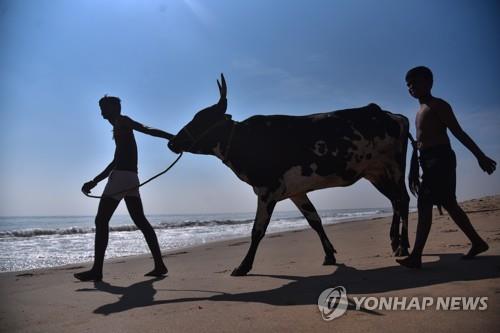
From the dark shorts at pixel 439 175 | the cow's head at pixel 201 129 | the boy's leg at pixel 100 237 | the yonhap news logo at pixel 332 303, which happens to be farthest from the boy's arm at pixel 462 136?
the boy's leg at pixel 100 237

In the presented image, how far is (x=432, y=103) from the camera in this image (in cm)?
437

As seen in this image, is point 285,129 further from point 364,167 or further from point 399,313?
point 399,313

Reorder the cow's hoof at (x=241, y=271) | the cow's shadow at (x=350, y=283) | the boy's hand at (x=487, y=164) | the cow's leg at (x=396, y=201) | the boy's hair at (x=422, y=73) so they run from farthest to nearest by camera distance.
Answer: the cow's leg at (x=396, y=201)
the cow's hoof at (x=241, y=271)
the boy's hair at (x=422, y=73)
the boy's hand at (x=487, y=164)
the cow's shadow at (x=350, y=283)

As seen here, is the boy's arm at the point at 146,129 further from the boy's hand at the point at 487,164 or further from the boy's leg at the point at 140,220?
the boy's hand at the point at 487,164

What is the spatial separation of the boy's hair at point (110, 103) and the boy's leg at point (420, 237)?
4150 millimetres

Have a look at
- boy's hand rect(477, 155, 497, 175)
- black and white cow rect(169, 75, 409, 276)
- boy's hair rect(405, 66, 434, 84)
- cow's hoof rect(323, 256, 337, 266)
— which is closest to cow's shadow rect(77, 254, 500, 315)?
cow's hoof rect(323, 256, 337, 266)

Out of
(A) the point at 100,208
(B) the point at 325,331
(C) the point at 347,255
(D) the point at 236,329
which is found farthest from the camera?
(C) the point at 347,255

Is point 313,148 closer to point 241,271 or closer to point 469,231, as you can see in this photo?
point 241,271

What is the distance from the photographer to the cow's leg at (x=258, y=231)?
16.8ft

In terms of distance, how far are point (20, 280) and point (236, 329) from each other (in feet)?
14.0

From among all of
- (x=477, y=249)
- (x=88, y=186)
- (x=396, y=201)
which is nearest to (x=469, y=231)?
(x=477, y=249)

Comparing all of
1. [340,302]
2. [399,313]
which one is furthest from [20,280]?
[399,313]

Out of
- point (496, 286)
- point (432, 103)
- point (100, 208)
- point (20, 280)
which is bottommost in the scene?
point (20, 280)

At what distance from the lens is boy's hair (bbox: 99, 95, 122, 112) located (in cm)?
593
